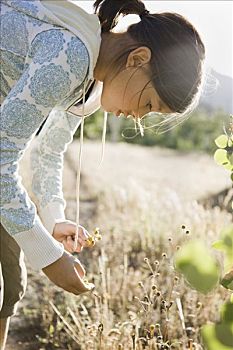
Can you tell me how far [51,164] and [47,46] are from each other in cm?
61

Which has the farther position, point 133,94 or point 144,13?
point 144,13

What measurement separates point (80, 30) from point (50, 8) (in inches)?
4.4

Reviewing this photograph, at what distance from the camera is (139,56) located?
5.83 feet

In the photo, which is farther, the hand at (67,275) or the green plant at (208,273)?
the hand at (67,275)

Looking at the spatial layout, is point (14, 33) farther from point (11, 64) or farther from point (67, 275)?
point (67, 275)

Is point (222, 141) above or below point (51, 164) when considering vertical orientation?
above

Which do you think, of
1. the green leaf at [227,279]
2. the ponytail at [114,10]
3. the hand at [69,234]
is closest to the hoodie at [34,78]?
the ponytail at [114,10]

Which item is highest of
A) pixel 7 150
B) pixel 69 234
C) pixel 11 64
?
pixel 11 64

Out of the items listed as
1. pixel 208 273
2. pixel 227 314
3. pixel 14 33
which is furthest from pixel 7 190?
pixel 208 273

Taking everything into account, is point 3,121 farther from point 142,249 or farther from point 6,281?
point 142,249

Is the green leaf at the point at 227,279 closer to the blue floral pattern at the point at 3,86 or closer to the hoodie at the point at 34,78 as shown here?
the hoodie at the point at 34,78

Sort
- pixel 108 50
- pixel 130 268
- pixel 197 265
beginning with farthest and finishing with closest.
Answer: pixel 130 268
pixel 108 50
pixel 197 265

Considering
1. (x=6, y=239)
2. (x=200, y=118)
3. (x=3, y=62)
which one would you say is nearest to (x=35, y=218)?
(x=3, y=62)

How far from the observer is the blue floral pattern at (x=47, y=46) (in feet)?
5.34
